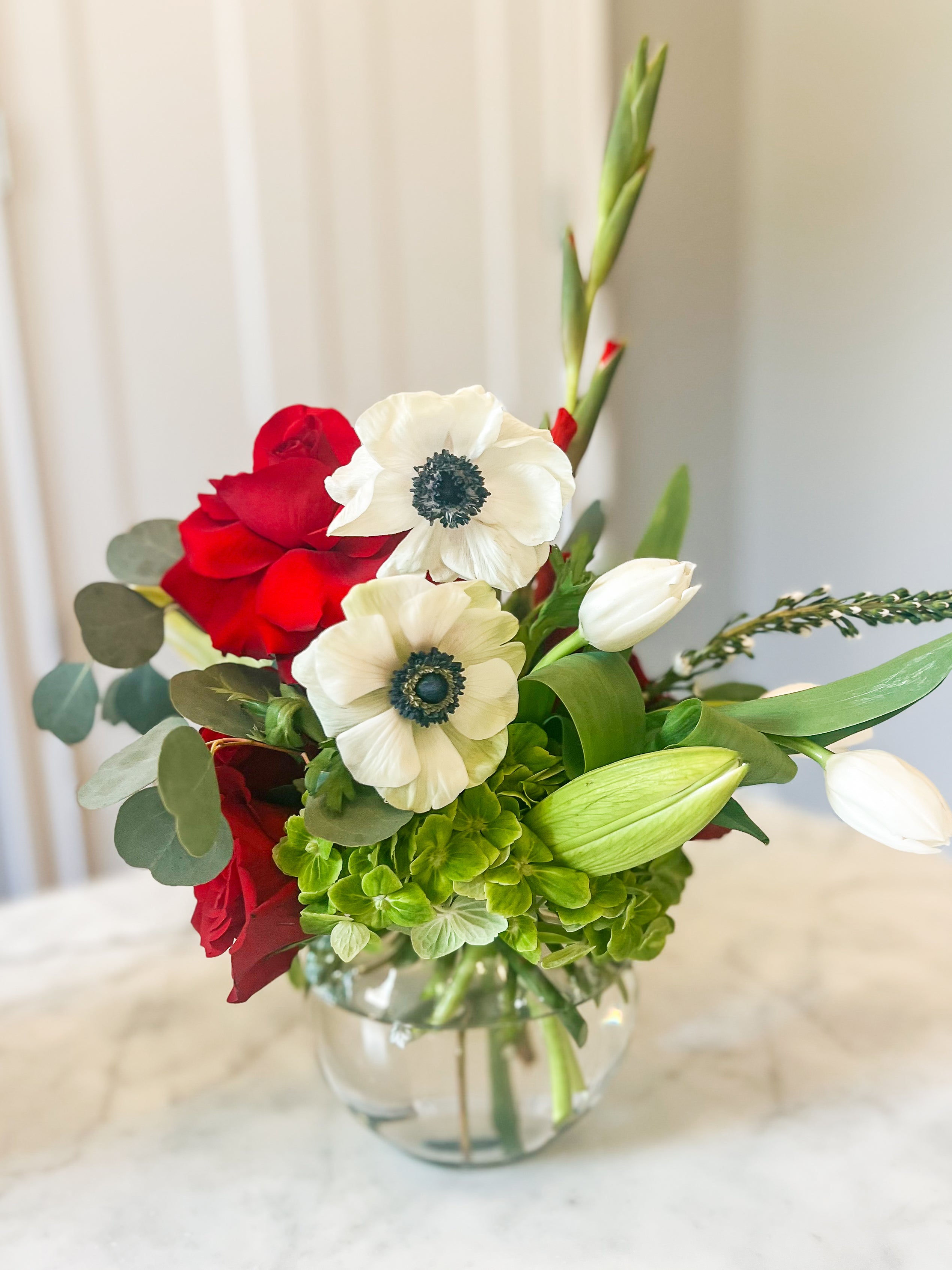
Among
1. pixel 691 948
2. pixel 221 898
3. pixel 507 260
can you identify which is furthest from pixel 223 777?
pixel 507 260

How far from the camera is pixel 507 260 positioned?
5.85ft

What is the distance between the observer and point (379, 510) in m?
0.40

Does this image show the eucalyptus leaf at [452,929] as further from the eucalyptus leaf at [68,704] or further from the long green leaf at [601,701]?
the eucalyptus leaf at [68,704]

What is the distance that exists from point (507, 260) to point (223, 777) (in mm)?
1555

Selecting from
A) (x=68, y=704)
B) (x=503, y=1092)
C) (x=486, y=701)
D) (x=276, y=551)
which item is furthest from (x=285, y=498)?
(x=503, y=1092)

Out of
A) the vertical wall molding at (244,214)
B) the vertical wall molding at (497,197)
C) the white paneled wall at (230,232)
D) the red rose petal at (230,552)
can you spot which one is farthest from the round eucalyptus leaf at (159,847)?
the vertical wall molding at (497,197)

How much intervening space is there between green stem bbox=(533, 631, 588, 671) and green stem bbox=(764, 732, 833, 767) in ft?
0.30

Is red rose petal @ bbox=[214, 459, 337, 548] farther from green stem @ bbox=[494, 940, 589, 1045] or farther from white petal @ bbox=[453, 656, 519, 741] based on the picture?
green stem @ bbox=[494, 940, 589, 1045]

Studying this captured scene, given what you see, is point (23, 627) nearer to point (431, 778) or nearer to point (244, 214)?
point (244, 214)

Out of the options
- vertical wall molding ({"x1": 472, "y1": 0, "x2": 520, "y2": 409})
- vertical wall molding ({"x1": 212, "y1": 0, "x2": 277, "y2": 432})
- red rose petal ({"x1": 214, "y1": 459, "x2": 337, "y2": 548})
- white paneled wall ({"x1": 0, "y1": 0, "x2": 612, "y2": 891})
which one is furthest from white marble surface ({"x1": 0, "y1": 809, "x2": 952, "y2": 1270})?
vertical wall molding ({"x1": 472, "y1": 0, "x2": 520, "y2": 409})

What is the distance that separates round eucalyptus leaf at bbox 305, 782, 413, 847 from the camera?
39 centimetres

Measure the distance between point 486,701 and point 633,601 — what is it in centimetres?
7

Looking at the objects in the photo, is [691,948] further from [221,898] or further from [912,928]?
[221,898]

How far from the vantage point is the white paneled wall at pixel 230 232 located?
1.35 metres
